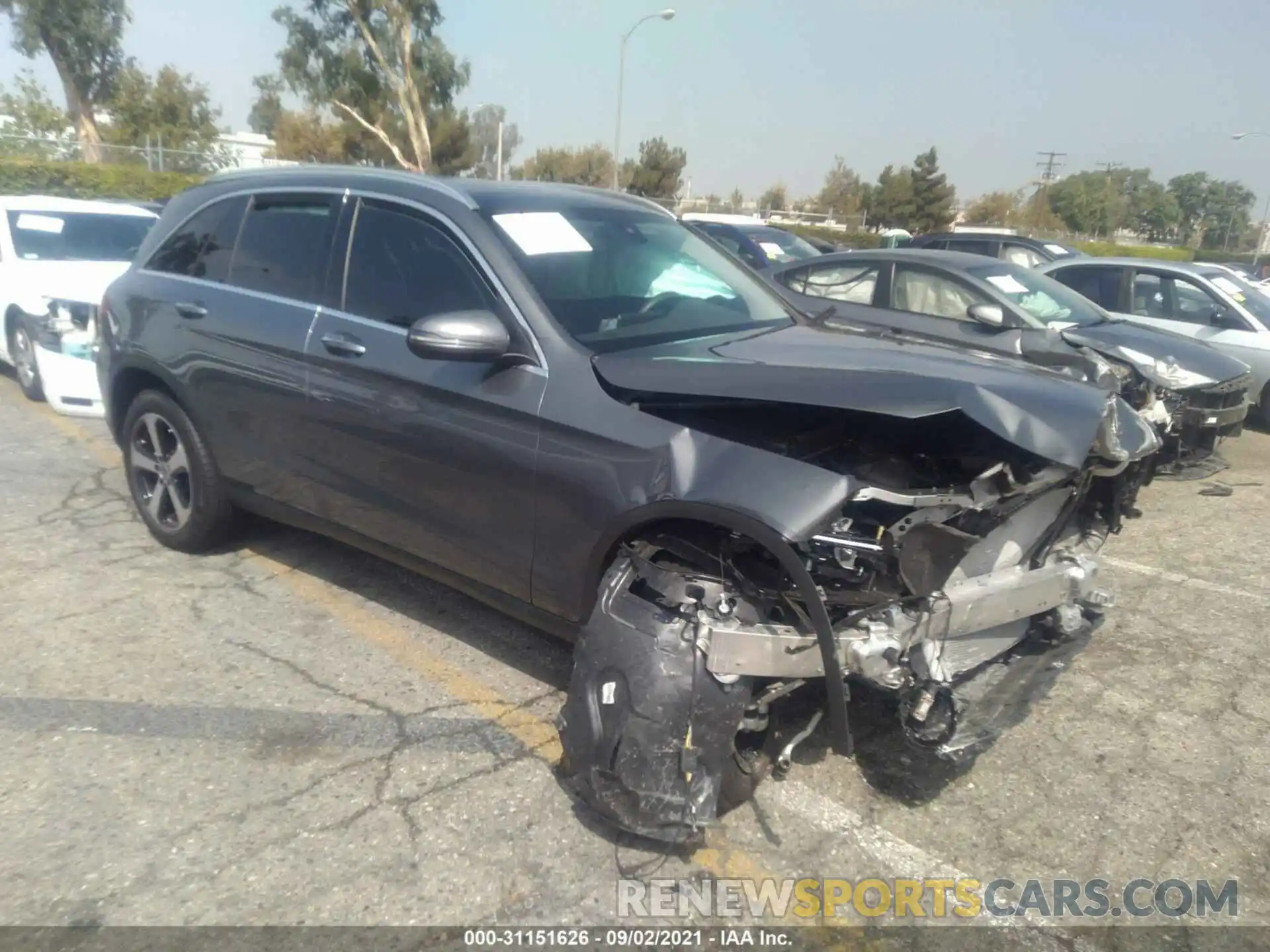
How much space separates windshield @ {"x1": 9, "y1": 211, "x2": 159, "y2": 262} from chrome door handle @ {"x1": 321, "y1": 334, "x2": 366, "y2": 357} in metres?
5.45

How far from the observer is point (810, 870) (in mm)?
2812

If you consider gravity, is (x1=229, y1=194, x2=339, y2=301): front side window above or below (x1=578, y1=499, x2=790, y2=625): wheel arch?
above

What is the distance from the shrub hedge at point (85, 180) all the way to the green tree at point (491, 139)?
2650 cm

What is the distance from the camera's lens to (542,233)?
3.65 m

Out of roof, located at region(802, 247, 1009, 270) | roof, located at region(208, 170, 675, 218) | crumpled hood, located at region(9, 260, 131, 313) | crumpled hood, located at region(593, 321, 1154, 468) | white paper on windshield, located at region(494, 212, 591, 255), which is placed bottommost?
crumpled hood, located at region(9, 260, 131, 313)

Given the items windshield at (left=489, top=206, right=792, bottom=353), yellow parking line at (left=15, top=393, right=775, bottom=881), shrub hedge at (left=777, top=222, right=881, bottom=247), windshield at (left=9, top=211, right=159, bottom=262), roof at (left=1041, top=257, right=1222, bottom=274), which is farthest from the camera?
shrub hedge at (left=777, top=222, right=881, bottom=247)

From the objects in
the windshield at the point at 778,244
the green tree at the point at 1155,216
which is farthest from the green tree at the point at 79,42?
the green tree at the point at 1155,216


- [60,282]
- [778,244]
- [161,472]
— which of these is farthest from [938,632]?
[778,244]

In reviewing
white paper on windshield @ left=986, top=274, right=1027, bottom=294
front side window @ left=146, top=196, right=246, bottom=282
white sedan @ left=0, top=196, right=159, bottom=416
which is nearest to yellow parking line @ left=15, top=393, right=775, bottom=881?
front side window @ left=146, top=196, right=246, bottom=282

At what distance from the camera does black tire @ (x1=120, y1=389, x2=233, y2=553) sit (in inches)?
181

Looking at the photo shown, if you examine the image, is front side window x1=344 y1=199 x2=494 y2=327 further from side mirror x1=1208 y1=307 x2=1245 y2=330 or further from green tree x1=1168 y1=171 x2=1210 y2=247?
green tree x1=1168 y1=171 x2=1210 y2=247

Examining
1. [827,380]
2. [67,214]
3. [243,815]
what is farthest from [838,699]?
[67,214]

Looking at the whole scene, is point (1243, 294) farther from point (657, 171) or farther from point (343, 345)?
point (657, 171)

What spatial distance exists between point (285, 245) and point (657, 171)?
147ft
